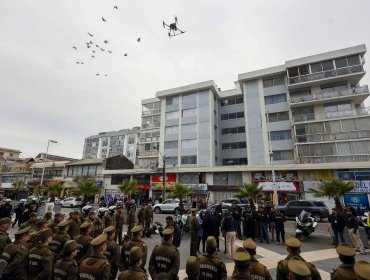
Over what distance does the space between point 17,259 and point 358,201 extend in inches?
1220

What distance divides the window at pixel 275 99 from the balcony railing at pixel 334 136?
7.31 meters

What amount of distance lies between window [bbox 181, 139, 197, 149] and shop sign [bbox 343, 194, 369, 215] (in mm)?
22019

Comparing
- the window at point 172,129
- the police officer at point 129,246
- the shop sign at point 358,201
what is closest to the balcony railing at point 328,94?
the shop sign at point 358,201

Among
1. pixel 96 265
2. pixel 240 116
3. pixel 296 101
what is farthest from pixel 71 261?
pixel 240 116

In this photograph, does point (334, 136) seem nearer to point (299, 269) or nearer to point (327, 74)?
point (327, 74)

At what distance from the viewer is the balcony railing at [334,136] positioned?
27656 mm

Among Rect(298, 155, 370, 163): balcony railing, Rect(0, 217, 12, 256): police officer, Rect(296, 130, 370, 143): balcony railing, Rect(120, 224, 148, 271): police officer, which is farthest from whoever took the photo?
Rect(296, 130, 370, 143): balcony railing

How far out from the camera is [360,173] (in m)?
25.8

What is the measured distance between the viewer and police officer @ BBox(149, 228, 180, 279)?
3.73 meters

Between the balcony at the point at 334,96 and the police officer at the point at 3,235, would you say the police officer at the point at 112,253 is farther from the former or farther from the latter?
the balcony at the point at 334,96

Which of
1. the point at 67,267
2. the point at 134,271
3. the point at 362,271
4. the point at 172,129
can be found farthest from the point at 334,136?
the point at 67,267

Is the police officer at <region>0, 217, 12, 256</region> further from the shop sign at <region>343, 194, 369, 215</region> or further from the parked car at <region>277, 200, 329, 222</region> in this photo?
the shop sign at <region>343, 194, 369, 215</region>

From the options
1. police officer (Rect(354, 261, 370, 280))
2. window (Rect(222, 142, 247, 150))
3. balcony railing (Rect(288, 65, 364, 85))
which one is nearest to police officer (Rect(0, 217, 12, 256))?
police officer (Rect(354, 261, 370, 280))

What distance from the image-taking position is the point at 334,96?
3080 cm
